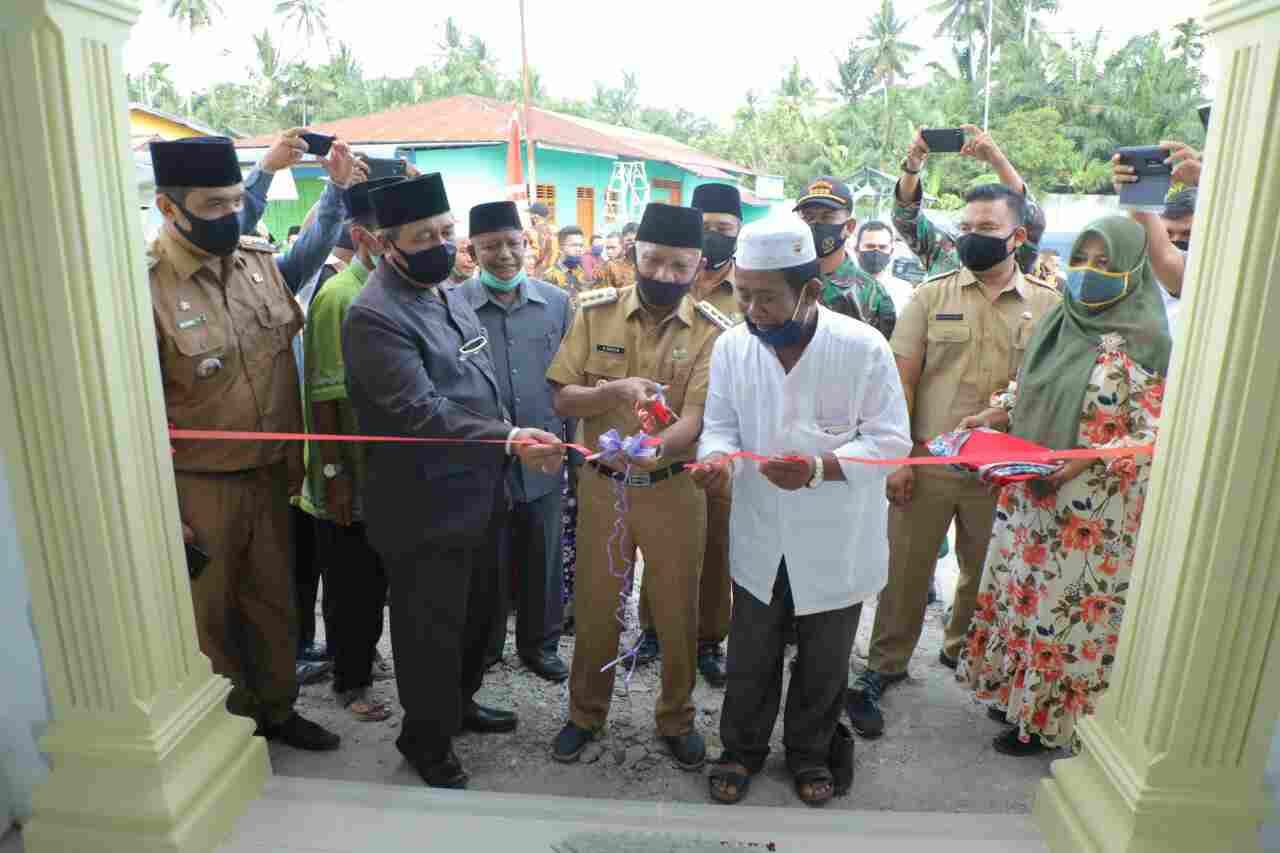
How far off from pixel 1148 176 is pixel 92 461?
3365mm

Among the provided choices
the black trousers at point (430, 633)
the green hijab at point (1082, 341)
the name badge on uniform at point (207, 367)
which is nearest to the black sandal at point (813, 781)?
the black trousers at point (430, 633)

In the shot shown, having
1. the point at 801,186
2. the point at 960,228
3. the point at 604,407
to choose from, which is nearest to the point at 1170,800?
the point at 604,407

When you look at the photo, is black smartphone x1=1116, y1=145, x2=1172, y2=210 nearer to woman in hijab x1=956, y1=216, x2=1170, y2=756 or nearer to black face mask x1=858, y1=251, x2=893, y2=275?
woman in hijab x1=956, y1=216, x2=1170, y2=756

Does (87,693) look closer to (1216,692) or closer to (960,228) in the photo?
(1216,692)

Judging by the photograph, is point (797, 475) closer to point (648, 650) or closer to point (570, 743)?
point (570, 743)

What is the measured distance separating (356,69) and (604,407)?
5064cm

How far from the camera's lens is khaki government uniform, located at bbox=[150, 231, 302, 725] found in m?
2.85

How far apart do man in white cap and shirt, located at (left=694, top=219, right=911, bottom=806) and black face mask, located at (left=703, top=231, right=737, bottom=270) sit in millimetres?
1471

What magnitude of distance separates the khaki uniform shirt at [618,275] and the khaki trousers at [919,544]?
3.94 m

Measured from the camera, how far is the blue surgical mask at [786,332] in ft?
8.75

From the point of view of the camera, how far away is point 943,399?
3.55 m

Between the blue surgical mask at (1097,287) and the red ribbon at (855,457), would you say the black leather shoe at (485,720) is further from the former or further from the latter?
the blue surgical mask at (1097,287)

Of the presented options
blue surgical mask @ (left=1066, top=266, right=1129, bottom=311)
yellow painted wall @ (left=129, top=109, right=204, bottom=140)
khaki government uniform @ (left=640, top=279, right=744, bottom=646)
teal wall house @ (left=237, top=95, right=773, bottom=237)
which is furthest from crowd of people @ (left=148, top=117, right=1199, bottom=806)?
yellow painted wall @ (left=129, top=109, right=204, bottom=140)

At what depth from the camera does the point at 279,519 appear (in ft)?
10.4
